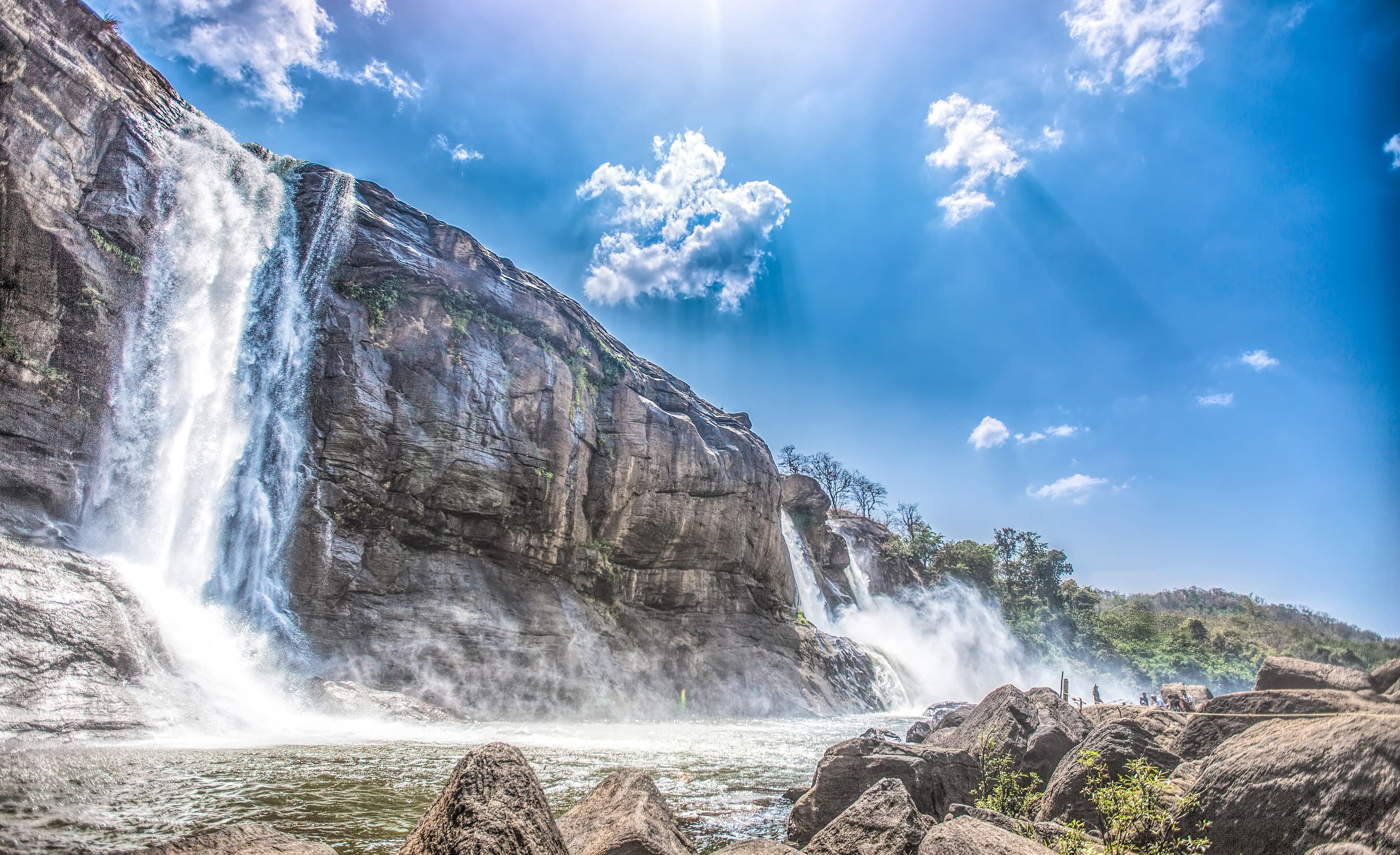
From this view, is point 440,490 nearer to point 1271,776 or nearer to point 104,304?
point 104,304

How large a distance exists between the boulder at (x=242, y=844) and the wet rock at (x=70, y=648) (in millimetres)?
8998

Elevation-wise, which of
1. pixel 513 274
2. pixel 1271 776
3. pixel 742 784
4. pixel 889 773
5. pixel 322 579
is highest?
pixel 513 274

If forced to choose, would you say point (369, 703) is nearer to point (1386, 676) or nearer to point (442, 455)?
point (442, 455)

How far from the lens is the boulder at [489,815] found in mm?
3527

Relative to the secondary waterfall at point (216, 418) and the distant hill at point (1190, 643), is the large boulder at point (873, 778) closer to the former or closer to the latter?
the secondary waterfall at point (216, 418)

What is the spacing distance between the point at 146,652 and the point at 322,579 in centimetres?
629

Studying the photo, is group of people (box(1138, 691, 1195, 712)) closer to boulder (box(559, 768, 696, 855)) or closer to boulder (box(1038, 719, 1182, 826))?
boulder (box(1038, 719, 1182, 826))

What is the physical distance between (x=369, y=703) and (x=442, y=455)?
8.68 m

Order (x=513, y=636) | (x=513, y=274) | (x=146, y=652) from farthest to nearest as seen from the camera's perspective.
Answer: (x=513, y=274)
(x=513, y=636)
(x=146, y=652)

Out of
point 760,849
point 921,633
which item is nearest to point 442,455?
point 760,849

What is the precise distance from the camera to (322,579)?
60.7 feet

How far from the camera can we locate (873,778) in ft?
25.4

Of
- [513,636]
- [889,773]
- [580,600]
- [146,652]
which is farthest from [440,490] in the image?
[889,773]

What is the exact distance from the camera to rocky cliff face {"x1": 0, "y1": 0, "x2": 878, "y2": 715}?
15.1 meters
